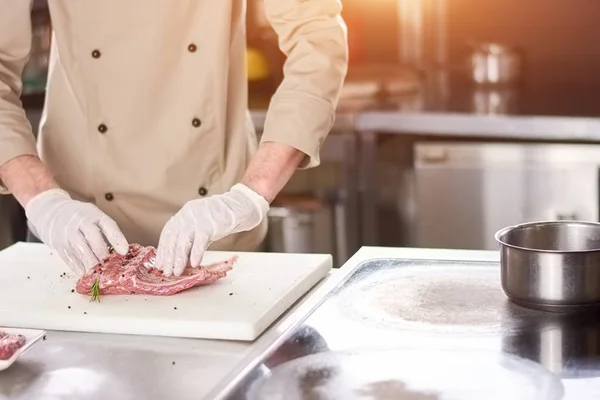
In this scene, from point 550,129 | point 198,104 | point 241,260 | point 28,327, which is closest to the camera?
point 28,327

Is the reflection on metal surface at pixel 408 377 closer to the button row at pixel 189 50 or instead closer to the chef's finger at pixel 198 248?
the chef's finger at pixel 198 248

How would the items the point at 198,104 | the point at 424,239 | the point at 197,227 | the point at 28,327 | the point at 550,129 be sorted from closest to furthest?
the point at 28,327 < the point at 197,227 < the point at 198,104 < the point at 550,129 < the point at 424,239

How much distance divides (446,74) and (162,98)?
6.81 feet

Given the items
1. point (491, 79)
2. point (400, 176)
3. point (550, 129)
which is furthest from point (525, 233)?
point (491, 79)

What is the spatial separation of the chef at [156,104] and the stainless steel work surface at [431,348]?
1.41ft

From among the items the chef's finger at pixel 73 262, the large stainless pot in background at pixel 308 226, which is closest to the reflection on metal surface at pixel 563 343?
the chef's finger at pixel 73 262

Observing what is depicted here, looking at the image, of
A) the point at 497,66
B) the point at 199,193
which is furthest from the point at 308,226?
the point at 199,193

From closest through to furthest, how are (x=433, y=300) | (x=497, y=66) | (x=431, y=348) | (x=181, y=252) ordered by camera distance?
(x=431, y=348), (x=433, y=300), (x=181, y=252), (x=497, y=66)

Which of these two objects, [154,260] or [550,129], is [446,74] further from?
[154,260]

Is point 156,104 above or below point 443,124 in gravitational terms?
above

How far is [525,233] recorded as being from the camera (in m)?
1.58

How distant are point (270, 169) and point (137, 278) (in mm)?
363

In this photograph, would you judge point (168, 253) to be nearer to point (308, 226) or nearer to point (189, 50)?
point (189, 50)

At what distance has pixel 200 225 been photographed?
167 cm
